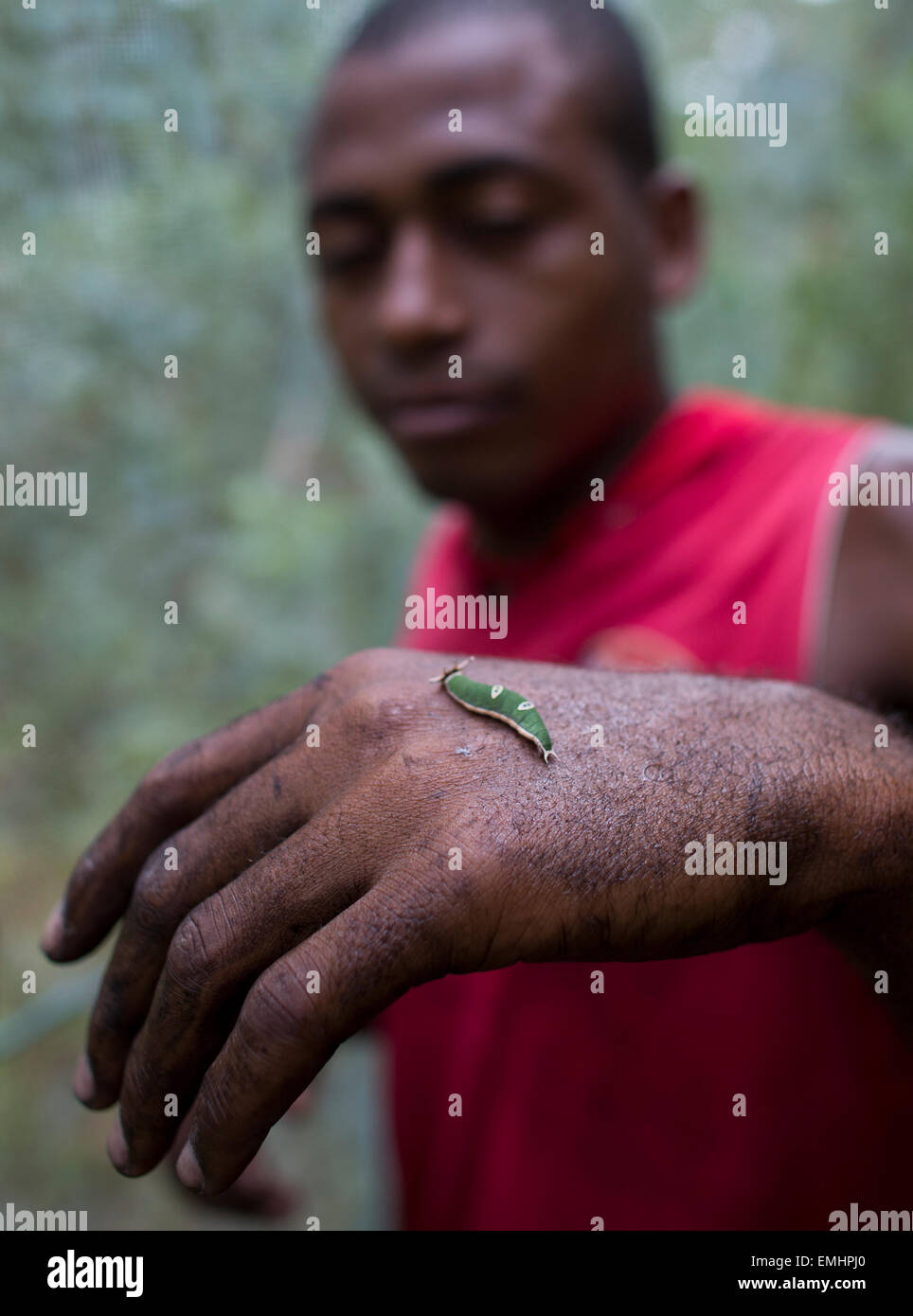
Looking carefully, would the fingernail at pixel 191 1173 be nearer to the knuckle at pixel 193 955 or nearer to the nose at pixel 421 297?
the knuckle at pixel 193 955

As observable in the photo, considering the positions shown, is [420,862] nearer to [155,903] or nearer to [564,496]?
[155,903]

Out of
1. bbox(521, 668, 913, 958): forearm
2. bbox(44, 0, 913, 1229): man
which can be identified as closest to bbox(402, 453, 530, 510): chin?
bbox(44, 0, 913, 1229): man

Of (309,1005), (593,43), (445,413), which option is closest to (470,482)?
(445,413)

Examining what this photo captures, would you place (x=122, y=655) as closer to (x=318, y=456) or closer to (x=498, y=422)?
(x=318, y=456)

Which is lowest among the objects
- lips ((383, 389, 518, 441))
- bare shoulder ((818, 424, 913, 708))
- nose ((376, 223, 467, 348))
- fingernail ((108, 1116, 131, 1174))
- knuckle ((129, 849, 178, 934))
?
fingernail ((108, 1116, 131, 1174))

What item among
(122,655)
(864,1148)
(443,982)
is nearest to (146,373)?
(122,655)

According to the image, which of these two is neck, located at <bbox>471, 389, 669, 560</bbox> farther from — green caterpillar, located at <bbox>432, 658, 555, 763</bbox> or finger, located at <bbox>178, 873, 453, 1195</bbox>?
finger, located at <bbox>178, 873, 453, 1195</bbox>
